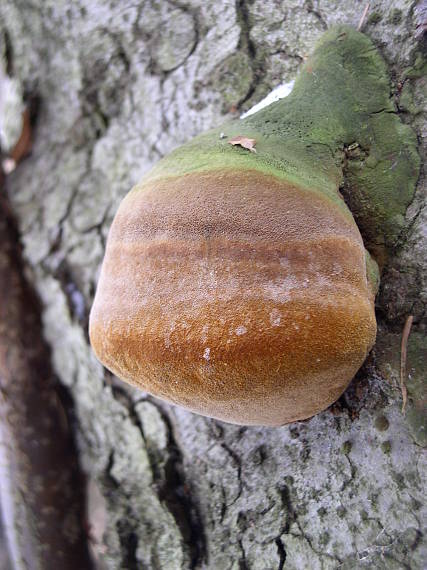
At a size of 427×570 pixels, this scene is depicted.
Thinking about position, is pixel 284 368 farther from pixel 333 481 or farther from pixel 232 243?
pixel 333 481

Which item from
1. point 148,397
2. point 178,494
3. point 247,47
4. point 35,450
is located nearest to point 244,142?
point 247,47

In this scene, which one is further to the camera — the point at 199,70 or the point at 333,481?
the point at 199,70

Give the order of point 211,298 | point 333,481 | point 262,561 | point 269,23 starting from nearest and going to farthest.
Answer: point 211,298, point 333,481, point 262,561, point 269,23

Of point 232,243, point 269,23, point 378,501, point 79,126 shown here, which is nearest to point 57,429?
point 79,126

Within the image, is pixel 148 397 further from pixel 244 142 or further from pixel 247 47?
pixel 247 47

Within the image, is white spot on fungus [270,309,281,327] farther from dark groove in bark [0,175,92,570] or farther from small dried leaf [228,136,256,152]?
dark groove in bark [0,175,92,570]

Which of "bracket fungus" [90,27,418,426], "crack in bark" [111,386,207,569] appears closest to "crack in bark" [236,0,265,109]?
"bracket fungus" [90,27,418,426]

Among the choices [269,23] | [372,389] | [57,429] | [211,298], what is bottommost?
[57,429]
